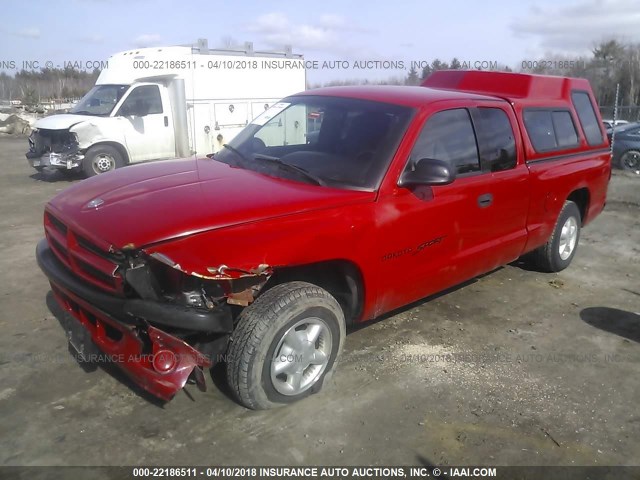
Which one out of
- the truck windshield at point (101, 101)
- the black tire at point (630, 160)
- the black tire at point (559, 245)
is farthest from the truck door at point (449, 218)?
the black tire at point (630, 160)

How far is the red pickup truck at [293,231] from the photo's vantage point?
284cm

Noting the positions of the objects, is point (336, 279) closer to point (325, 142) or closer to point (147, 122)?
point (325, 142)

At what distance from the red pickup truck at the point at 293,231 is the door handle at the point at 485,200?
0.05 feet

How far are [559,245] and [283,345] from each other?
3.72 meters

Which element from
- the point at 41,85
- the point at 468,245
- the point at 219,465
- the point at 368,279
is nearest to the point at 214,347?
the point at 219,465

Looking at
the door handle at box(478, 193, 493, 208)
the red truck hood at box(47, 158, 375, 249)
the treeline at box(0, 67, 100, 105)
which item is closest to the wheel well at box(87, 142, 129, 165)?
the red truck hood at box(47, 158, 375, 249)

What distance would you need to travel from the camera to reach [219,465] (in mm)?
2785

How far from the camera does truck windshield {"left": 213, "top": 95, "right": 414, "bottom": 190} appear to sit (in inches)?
143

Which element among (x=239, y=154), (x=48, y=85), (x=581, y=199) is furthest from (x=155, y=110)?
(x=48, y=85)

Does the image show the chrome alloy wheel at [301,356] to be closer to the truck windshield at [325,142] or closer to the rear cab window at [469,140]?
the truck windshield at [325,142]

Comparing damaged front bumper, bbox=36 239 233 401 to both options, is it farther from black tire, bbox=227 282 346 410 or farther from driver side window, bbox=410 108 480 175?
driver side window, bbox=410 108 480 175

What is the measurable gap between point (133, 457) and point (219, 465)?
450 millimetres

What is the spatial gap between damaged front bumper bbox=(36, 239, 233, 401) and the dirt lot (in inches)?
14.1

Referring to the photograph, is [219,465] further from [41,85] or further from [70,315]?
[41,85]
